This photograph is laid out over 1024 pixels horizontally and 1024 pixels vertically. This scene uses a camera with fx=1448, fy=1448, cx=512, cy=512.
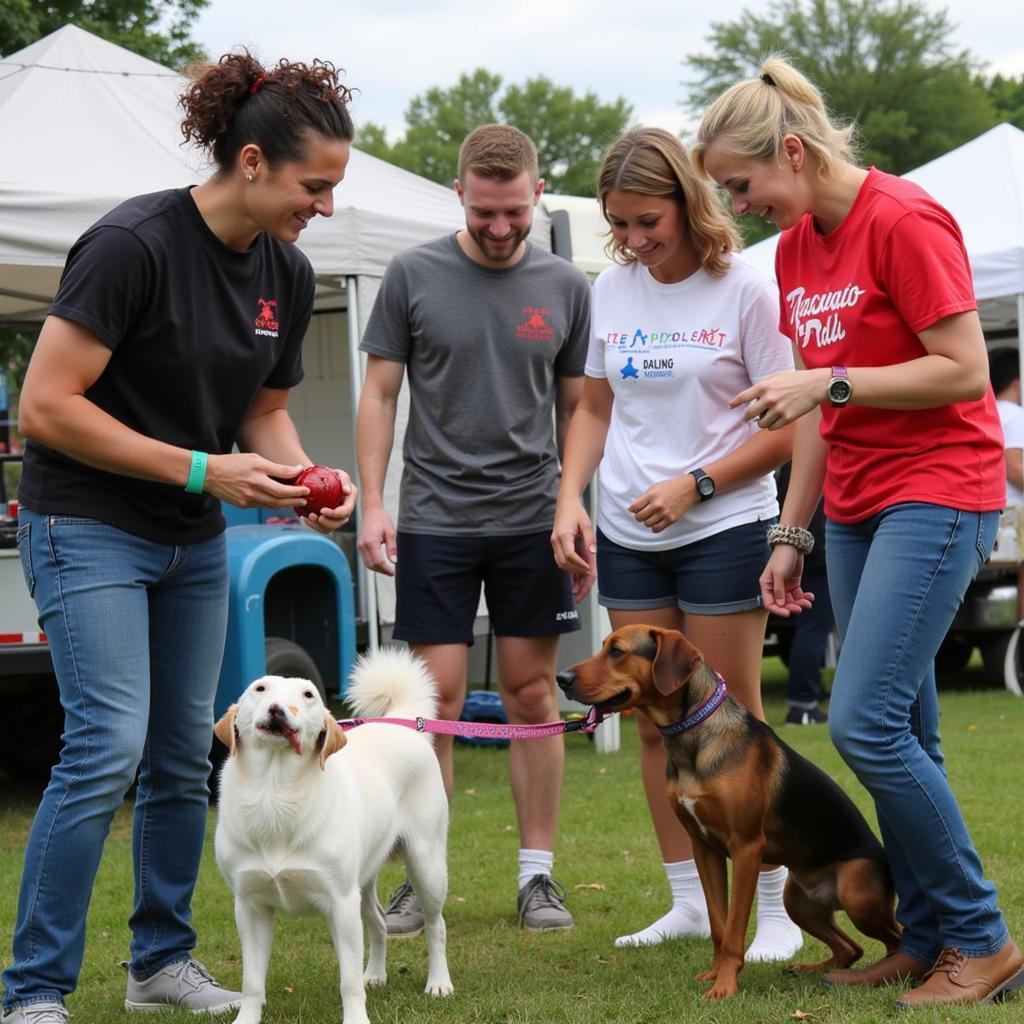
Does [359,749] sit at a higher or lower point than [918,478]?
lower

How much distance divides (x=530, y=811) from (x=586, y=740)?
4287 mm

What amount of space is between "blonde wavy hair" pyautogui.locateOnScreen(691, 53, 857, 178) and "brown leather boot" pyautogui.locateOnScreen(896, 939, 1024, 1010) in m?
1.93

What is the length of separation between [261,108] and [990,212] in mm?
9351

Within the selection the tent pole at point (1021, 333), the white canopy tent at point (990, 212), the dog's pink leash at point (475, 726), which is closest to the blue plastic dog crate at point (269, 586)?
the dog's pink leash at point (475, 726)

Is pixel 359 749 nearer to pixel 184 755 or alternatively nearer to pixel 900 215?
pixel 184 755

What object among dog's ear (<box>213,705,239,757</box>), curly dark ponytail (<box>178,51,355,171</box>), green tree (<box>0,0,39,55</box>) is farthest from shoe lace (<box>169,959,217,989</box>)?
green tree (<box>0,0,39,55</box>)

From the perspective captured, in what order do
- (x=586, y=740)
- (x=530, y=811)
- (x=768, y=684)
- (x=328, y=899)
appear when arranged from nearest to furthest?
(x=328, y=899) → (x=530, y=811) → (x=586, y=740) → (x=768, y=684)

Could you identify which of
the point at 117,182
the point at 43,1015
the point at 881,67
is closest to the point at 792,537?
the point at 43,1015

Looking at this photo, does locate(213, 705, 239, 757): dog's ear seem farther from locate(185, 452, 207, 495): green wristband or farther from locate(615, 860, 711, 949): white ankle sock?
locate(615, 860, 711, 949): white ankle sock

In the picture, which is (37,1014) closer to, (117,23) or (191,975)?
(191,975)

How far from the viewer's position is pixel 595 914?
16.2 feet

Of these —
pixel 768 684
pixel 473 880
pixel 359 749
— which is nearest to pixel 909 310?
pixel 359 749

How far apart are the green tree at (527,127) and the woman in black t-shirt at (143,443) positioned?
5259 cm

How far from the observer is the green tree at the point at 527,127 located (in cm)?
5597
